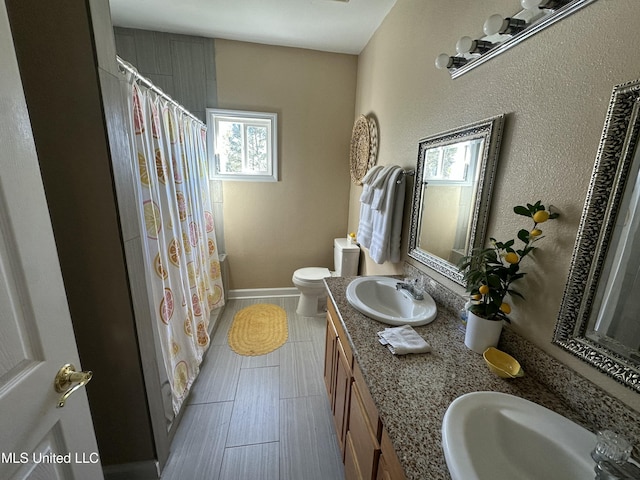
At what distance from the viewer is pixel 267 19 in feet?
6.93

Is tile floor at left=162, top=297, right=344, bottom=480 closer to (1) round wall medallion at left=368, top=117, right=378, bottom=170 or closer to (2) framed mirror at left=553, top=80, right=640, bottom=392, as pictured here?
(2) framed mirror at left=553, top=80, right=640, bottom=392

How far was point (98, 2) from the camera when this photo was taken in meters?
0.88

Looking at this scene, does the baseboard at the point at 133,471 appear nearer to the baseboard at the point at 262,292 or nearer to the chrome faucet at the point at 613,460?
the chrome faucet at the point at 613,460

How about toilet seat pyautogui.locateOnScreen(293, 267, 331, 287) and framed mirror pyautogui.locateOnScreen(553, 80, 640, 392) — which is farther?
toilet seat pyautogui.locateOnScreen(293, 267, 331, 287)

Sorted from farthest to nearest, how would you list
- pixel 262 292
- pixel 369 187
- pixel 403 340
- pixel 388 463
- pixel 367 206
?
1. pixel 262 292
2. pixel 367 206
3. pixel 369 187
4. pixel 403 340
5. pixel 388 463

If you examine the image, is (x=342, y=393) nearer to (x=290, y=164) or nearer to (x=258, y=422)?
(x=258, y=422)

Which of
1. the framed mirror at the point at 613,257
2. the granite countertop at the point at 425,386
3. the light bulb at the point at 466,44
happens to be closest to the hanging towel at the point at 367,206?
the light bulb at the point at 466,44

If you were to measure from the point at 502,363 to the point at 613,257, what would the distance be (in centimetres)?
47

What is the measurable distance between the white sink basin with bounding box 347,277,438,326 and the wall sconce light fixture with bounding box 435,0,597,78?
110 cm

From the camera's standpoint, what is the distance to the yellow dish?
0.87 m

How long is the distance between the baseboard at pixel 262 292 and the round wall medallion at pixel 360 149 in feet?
4.95

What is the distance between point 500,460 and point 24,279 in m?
1.22

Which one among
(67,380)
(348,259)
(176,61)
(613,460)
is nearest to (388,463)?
(613,460)

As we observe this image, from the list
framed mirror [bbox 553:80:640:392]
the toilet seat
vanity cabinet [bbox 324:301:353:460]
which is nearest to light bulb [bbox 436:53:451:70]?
framed mirror [bbox 553:80:640:392]
